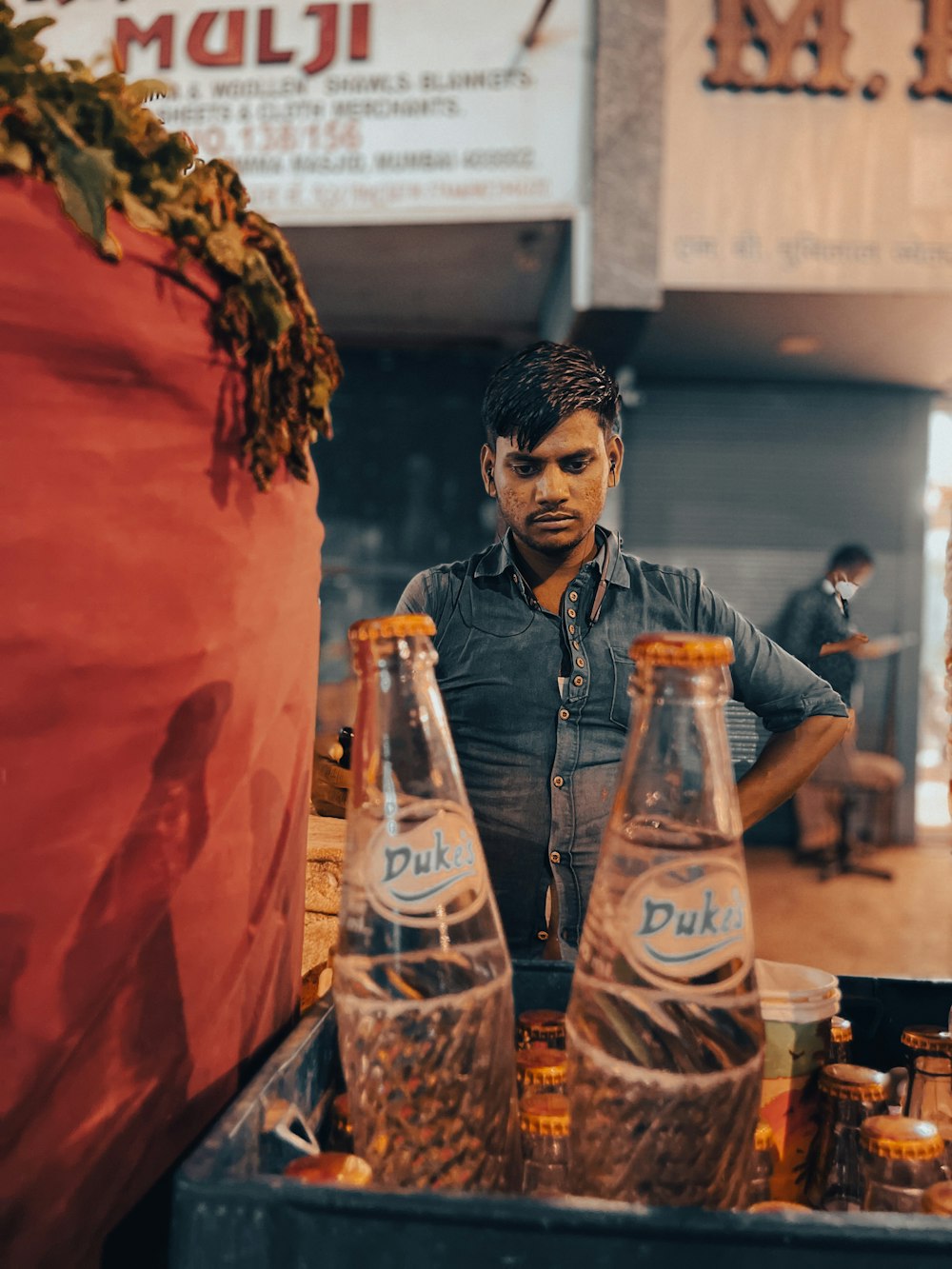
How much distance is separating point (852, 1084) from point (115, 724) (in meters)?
0.58

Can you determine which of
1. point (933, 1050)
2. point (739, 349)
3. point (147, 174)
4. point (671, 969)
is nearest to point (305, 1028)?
point (671, 969)

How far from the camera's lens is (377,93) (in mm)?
4340

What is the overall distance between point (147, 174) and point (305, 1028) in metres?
0.60

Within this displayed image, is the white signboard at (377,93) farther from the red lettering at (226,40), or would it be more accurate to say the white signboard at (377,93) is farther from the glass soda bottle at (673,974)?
the glass soda bottle at (673,974)

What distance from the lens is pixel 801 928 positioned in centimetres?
450

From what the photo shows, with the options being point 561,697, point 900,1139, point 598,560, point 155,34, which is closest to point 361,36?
point 155,34

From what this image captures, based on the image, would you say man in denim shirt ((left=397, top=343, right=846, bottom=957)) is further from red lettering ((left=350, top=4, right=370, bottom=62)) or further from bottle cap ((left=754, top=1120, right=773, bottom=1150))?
red lettering ((left=350, top=4, right=370, bottom=62))

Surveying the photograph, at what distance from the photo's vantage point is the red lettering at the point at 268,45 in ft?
14.3

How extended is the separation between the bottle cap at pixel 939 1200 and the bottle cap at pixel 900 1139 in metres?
0.05

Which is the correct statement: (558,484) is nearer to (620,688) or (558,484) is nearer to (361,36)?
(620,688)

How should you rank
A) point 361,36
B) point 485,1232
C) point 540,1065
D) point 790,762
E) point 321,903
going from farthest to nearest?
point 361,36, point 790,762, point 321,903, point 540,1065, point 485,1232

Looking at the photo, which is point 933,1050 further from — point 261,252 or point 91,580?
point 261,252

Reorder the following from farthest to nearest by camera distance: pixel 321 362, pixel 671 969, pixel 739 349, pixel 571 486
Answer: pixel 739 349 < pixel 571 486 < pixel 321 362 < pixel 671 969

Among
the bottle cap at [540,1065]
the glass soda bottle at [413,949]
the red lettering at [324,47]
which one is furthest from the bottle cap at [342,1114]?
the red lettering at [324,47]
